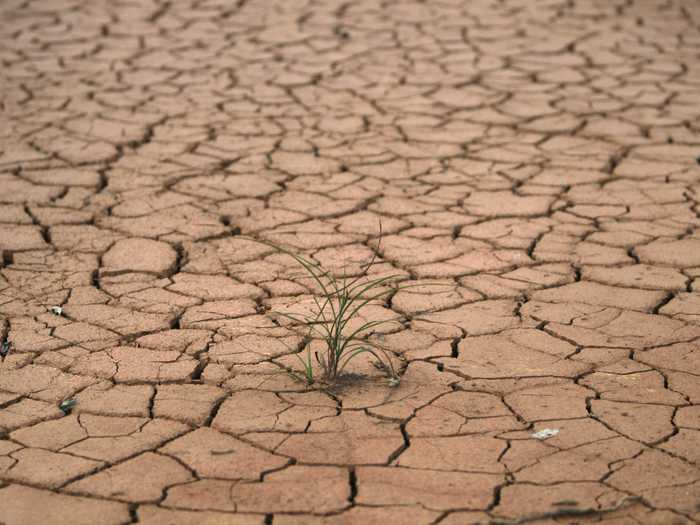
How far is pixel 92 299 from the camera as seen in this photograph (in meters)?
3.69

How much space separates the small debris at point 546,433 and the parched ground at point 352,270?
0.01 metres

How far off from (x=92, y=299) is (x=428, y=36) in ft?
13.6

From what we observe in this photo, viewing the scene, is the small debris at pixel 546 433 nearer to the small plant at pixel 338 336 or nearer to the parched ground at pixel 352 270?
the parched ground at pixel 352 270

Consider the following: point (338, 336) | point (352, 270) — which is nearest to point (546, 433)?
point (338, 336)

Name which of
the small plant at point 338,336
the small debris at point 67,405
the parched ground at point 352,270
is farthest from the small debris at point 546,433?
the small debris at point 67,405

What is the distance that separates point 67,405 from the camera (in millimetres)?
3008

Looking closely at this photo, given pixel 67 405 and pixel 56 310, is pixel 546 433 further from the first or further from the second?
pixel 56 310

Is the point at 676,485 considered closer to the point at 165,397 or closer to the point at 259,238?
the point at 165,397

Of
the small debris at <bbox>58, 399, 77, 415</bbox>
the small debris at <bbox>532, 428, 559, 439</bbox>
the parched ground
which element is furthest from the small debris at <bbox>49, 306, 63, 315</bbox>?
the small debris at <bbox>532, 428, 559, 439</bbox>

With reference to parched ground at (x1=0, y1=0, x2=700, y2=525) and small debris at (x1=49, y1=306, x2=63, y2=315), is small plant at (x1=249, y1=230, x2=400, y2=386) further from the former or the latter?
small debris at (x1=49, y1=306, x2=63, y2=315)

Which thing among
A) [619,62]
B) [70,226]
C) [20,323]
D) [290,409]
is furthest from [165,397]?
[619,62]

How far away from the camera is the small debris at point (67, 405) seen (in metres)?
2.99

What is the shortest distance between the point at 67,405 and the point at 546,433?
1252mm

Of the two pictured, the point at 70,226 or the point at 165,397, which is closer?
the point at 165,397
